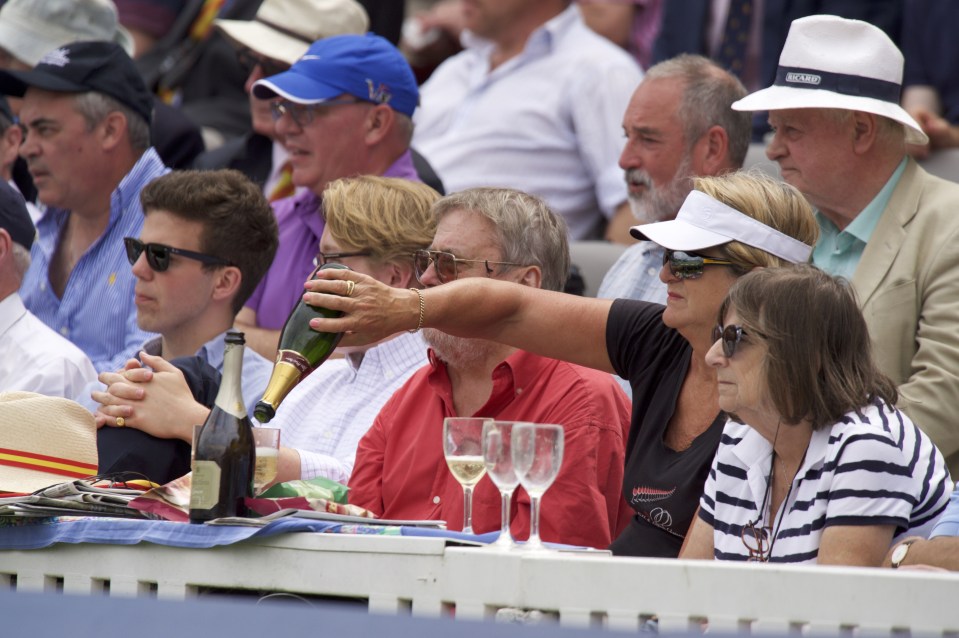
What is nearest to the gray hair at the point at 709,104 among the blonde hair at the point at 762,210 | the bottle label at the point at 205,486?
the blonde hair at the point at 762,210

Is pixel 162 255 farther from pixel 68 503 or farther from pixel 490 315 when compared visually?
pixel 68 503

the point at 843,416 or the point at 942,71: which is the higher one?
the point at 942,71

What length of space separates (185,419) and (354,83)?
2.40 m

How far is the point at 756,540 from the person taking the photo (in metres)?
3.15

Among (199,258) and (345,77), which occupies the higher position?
(345,77)

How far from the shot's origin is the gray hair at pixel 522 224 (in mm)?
4102

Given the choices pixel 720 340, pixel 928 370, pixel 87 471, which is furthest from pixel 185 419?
pixel 928 370

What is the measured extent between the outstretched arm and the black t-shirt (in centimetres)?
7

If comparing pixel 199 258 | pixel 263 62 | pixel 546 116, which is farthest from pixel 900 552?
pixel 263 62

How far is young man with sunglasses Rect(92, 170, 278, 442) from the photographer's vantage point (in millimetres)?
4770

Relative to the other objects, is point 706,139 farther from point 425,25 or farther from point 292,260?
point 425,25

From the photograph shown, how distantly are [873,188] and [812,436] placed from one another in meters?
1.56

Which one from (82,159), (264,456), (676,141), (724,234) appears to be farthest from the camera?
(82,159)

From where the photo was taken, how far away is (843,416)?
10.0 feet
